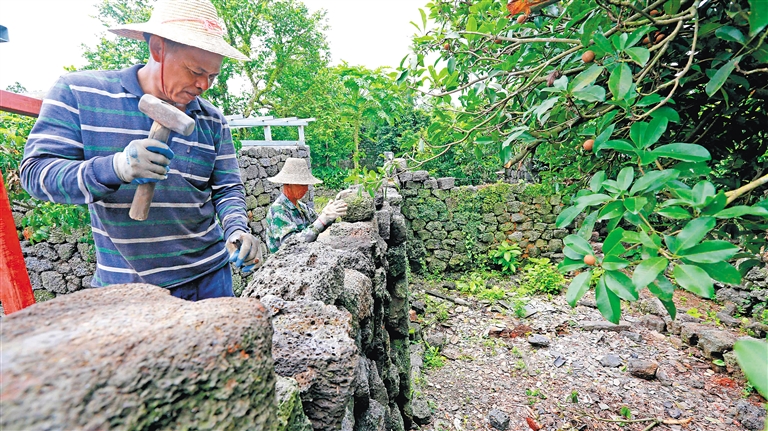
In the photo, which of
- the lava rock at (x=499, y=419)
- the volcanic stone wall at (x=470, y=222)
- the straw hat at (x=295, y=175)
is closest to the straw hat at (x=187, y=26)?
the straw hat at (x=295, y=175)

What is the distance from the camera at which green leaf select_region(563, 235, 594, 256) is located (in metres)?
0.97

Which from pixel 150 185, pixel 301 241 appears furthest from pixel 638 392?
pixel 150 185

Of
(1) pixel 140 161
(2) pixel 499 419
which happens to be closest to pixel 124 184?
(1) pixel 140 161

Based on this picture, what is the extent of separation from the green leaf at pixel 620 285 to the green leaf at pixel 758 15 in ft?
1.94

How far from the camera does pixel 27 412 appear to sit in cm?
30

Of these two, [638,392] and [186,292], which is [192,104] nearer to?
[186,292]

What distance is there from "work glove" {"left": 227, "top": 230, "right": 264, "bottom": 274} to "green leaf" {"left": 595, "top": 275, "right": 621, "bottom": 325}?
1318 millimetres

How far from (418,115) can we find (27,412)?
1664 centimetres

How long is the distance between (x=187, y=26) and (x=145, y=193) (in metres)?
0.68

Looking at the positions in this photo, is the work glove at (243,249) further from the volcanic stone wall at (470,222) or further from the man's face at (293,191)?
the volcanic stone wall at (470,222)

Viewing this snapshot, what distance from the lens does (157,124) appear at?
1164 millimetres

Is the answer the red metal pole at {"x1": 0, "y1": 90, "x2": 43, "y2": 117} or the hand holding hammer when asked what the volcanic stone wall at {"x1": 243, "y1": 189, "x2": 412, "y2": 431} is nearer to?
the hand holding hammer

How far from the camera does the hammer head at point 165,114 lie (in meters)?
1.10

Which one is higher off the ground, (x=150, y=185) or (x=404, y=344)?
(x=150, y=185)
